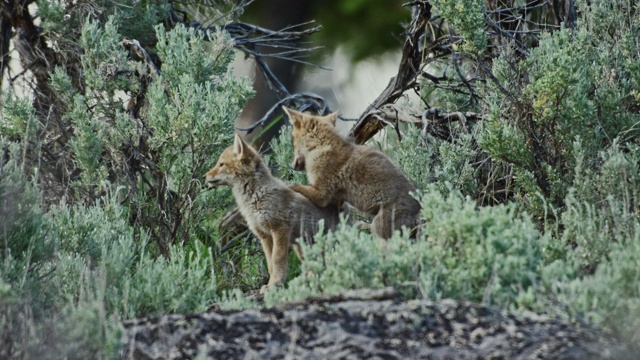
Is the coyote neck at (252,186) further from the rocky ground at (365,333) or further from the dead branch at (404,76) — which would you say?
the rocky ground at (365,333)

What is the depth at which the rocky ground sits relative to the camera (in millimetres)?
4277

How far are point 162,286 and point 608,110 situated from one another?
3.88m

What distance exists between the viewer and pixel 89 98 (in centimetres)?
870

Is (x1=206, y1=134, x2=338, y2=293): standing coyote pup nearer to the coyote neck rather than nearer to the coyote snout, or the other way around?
the coyote neck

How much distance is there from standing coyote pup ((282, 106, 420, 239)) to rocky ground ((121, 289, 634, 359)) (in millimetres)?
2532

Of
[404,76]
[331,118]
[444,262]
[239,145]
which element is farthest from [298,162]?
[444,262]

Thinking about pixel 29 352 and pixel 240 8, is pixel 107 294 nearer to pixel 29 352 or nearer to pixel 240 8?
pixel 29 352

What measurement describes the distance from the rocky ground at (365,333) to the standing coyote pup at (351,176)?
253cm

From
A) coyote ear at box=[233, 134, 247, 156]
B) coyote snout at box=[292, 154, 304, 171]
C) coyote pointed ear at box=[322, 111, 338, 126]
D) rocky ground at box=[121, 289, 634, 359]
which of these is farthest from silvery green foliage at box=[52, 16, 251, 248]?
rocky ground at box=[121, 289, 634, 359]

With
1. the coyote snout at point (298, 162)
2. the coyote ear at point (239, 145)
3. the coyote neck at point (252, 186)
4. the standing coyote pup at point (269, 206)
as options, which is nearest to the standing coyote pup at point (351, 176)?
the coyote snout at point (298, 162)

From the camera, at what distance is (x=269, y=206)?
7727 mm

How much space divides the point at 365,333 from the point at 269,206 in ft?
10.9

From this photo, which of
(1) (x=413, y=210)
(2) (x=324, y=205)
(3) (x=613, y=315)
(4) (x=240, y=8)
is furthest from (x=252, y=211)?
(3) (x=613, y=315)

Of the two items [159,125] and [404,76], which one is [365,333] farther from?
[404,76]
